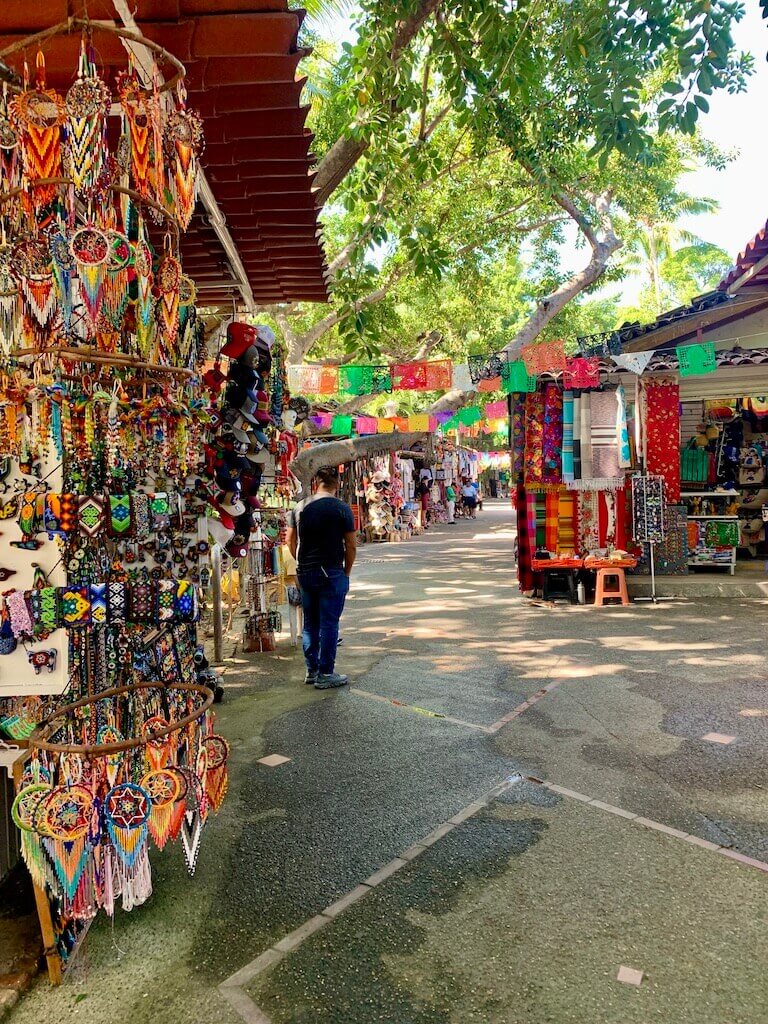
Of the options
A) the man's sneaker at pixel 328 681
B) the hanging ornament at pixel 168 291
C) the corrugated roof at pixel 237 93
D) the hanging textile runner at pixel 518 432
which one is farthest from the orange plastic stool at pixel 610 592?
the hanging ornament at pixel 168 291

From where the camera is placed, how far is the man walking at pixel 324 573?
18.5 ft

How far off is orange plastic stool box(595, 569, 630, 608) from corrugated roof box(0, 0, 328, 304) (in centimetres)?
559

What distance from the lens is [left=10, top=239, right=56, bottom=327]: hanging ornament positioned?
8.24 feet

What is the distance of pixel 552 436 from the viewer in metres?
9.47

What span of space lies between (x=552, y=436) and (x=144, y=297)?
730 centimetres

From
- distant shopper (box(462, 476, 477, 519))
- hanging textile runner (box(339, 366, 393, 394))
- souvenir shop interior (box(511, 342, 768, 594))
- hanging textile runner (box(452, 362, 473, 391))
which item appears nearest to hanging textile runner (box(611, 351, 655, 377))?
souvenir shop interior (box(511, 342, 768, 594))

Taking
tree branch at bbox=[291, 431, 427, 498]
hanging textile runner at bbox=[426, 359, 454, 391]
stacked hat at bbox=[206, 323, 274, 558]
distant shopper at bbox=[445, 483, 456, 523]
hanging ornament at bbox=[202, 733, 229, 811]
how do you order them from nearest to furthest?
1. hanging ornament at bbox=[202, 733, 229, 811]
2. stacked hat at bbox=[206, 323, 274, 558]
3. hanging textile runner at bbox=[426, 359, 454, 391]
4. tree branch at bbox=[291, 431, 427, 498]
5. distant shopper at bbox=[445, 483, 456, 523]

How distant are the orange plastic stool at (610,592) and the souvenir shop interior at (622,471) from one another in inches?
5.9

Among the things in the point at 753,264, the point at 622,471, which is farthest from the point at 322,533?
the point at 753,264

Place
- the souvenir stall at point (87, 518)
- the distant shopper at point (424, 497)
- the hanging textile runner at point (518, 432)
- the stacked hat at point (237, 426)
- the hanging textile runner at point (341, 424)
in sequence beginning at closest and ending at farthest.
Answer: the souvenir stall at point (87, 518), the stacked hat at point (237, 426), the hanging textile runner at point (518, 432), the hanging textile runner at point (341, 424), the distant shopper at point (424, 497)

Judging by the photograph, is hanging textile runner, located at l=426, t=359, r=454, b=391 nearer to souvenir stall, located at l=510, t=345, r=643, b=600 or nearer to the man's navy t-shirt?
souvenir stall, located at l=510, t=345, r=643, b=600

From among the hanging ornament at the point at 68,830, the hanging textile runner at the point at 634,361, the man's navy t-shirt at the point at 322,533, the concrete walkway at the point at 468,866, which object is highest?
the hanging textile runner at the point at 634,361

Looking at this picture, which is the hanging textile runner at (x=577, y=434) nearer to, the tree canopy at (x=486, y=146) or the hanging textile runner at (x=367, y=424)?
the tree canopy at (x=486, y=146)

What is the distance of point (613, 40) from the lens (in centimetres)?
379
